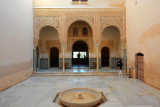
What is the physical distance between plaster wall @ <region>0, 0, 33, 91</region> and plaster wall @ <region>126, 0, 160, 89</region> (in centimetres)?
577

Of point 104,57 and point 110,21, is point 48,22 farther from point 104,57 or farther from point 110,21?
point 104,57

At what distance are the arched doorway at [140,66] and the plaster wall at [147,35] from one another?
8.2 inches

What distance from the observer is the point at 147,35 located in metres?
4.70

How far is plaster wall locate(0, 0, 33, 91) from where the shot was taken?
13.5 ft

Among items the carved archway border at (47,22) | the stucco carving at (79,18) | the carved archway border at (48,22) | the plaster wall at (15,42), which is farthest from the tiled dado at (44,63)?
the stucco carving at (79,18)

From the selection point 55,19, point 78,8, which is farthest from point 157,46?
point 55,19

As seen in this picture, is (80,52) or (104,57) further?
(80,52)

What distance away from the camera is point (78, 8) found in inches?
275

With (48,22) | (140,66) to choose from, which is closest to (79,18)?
(48,22)

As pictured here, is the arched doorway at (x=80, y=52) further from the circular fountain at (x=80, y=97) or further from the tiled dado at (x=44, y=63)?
the circular fountain at (x=80, y=97)

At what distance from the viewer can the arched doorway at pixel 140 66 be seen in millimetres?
5328

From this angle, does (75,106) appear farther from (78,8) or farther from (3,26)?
(78,8)

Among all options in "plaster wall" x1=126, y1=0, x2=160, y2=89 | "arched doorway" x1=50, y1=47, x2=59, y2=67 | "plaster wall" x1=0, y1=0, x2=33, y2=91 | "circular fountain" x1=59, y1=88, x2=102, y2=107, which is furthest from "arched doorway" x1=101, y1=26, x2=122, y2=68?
"circular fountain" x1=59, y1=88, x2=102, y2=107

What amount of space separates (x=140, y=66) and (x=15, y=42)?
6.08 metres
